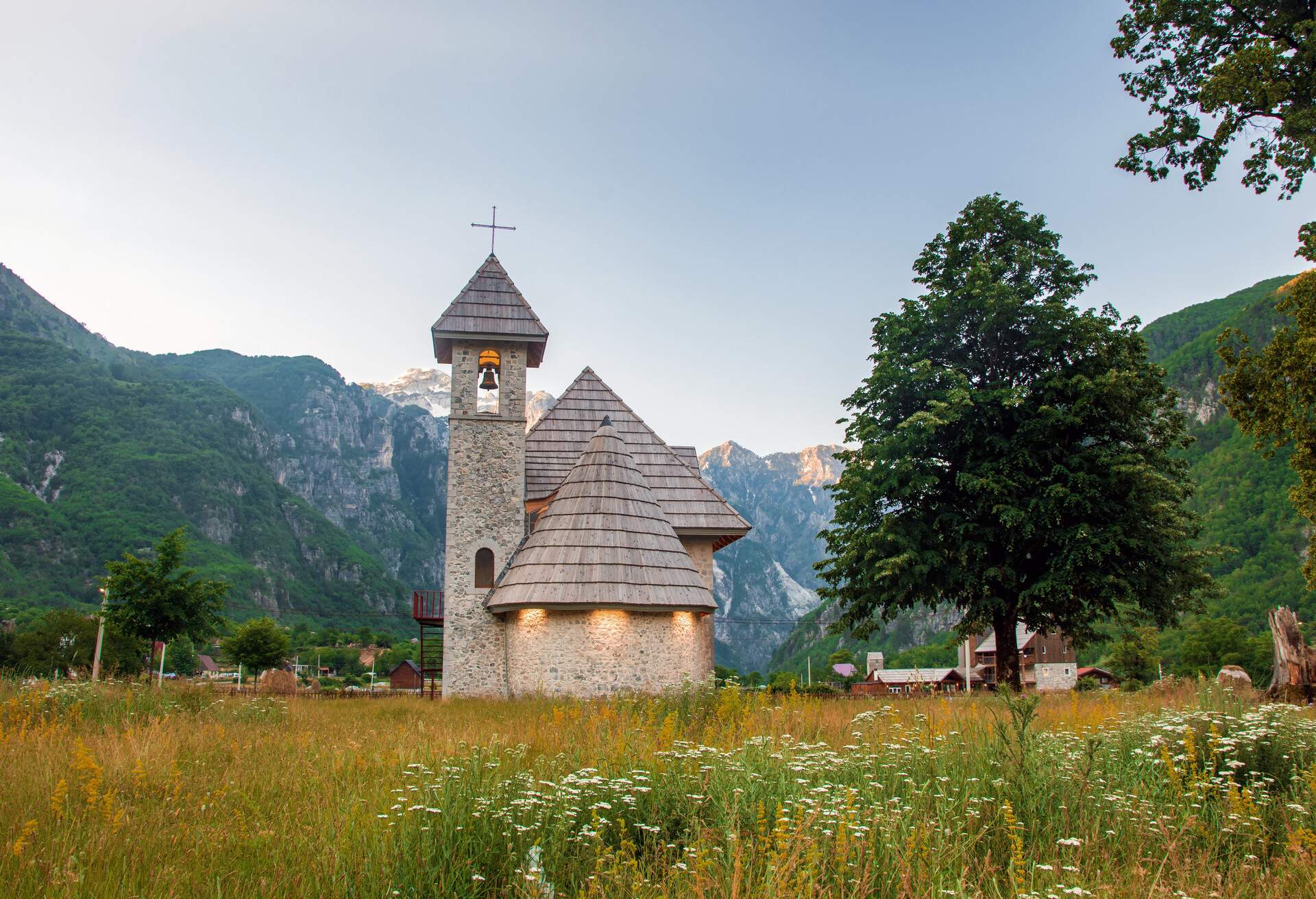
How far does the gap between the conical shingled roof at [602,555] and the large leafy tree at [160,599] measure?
478 inches

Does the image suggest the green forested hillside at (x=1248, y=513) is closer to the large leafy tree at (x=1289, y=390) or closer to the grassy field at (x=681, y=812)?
the large leafy tree at (x=1289, y=390)

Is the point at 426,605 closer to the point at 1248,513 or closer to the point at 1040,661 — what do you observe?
the point at 1040,661

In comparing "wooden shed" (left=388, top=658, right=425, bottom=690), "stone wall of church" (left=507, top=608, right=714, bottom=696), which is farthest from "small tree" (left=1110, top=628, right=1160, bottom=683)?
"wooden shed" (left=388, top=658, right=425, bottom=690)

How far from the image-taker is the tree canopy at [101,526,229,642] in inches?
999

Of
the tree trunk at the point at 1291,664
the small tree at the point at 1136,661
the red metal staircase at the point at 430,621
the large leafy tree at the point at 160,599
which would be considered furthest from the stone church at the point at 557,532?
the small tree at the point at 1136,661

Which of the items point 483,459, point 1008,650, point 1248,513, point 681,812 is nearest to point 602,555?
point 483,459

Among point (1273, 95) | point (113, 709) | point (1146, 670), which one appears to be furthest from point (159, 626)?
point (1146, 670)

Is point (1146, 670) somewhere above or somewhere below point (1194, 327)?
below

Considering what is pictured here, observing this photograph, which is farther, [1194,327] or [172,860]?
[1194,327]

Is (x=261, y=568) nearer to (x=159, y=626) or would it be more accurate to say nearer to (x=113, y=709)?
(x=159, y=626)

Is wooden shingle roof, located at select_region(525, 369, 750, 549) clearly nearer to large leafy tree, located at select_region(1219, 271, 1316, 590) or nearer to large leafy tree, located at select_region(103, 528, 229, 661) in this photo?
large leafy tree, located at select_region(103, 528, 229, 661)

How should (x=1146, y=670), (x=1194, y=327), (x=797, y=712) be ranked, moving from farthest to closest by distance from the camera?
(x=1194, y=327)
(x=1146, y=670)
(x=797, y=712)

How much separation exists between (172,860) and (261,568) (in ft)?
471

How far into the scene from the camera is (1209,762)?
5.70m
